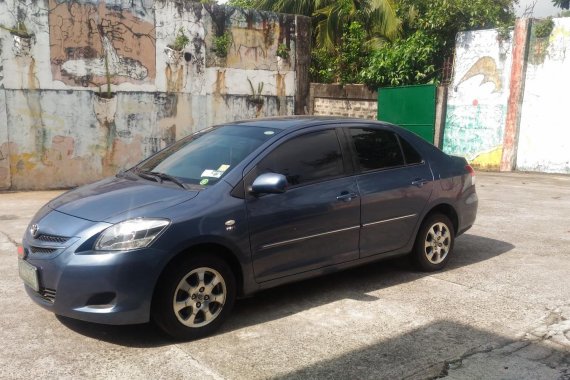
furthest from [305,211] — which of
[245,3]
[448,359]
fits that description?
[245,3]

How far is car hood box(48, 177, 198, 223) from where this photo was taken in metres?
4.14

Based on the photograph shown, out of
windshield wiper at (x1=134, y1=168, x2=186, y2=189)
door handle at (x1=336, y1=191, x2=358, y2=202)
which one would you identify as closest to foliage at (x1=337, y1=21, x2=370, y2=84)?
door handle at (x1=336, y1=191, x2=358, y2=202)

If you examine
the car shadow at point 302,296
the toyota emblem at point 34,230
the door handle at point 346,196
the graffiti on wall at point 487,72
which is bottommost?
the car shadow at point 302,296

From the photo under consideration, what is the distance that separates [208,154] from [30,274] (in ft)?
5.57

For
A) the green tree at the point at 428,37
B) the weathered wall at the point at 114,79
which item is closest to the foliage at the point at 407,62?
the green tree at the point at 428,37

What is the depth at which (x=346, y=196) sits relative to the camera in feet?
16.6

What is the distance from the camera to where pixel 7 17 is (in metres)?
11.3

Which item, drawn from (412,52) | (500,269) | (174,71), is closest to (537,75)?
(412,52)

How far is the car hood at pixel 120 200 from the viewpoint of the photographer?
4145 millimetres

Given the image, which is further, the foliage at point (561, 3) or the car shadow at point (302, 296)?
the foliage at point (561, 3)

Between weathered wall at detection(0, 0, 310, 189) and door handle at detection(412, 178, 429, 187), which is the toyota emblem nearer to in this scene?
door handle at detection(412, 178, 429, 187)

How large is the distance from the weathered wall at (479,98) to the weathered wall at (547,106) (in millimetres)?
592

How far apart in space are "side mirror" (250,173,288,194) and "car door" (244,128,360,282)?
0.09m

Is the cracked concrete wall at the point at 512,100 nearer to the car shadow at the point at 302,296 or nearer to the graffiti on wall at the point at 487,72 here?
the graffiti on wall at the point at 487,72
